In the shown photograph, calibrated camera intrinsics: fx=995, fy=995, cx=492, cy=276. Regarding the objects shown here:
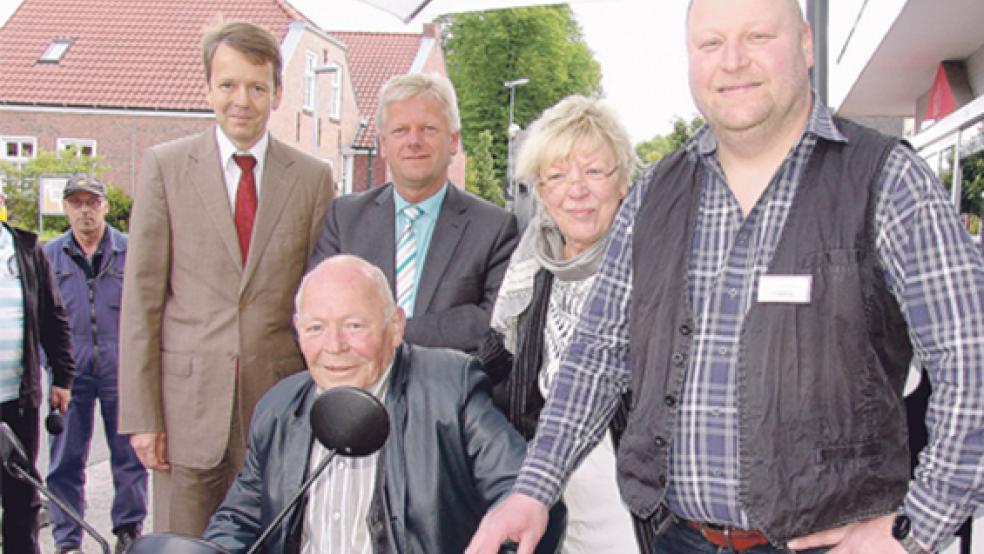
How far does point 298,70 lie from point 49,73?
24.3 feet

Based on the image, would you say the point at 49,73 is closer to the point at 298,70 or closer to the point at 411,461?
the point at 298,70

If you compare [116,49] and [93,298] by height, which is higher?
[116,49]

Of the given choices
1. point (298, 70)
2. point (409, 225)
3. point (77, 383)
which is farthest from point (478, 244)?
point (298, 70)

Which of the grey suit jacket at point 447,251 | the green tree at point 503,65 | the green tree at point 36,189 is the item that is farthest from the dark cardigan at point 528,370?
the green tree at point 503,65

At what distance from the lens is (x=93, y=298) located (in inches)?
231

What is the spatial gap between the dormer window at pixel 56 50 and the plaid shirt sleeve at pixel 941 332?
3221cm

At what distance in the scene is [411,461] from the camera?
243 centimetres

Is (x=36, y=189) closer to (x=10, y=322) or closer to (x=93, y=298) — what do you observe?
(x=93, y=298)

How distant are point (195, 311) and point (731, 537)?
2070 millimetres

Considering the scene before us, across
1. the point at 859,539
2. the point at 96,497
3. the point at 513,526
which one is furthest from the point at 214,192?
the point at 96,497

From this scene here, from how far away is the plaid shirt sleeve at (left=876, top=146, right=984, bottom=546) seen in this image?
163cm

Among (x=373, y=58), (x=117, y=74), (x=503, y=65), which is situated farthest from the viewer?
(x=503, y=65)

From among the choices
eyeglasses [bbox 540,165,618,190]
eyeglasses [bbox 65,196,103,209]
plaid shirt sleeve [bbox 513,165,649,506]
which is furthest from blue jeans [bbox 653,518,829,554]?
eyeglasses [bbox 65,196,103,209]

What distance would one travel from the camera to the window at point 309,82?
3253 centimetres
